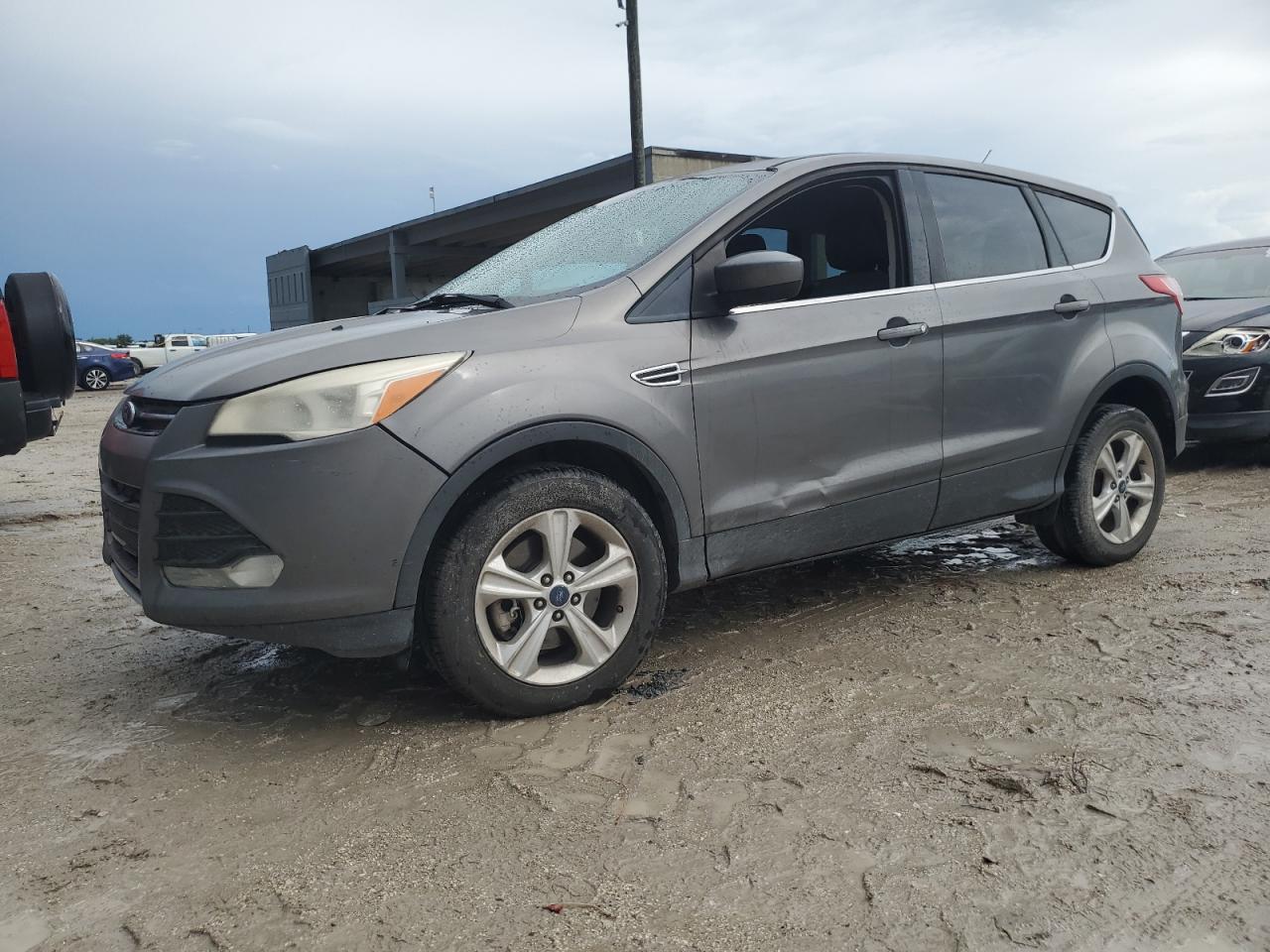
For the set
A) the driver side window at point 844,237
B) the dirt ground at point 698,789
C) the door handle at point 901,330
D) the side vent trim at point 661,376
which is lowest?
the dirt ground at point 698,789

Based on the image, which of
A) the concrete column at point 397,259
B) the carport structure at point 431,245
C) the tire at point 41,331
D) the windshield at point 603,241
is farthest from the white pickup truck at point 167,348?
the windshield at point 603,241

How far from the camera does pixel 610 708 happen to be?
3248mm

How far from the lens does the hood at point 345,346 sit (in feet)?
9.47

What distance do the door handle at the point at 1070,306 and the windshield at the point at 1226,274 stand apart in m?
4.80

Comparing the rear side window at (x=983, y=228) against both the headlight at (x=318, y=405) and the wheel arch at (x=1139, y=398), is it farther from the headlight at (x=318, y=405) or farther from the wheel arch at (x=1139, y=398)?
the headlight at (x=318, y=405)

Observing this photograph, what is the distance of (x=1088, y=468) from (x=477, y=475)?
2844mm

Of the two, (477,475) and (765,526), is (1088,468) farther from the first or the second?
(477,475)

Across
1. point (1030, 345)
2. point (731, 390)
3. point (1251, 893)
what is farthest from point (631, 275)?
point (1251, 893)

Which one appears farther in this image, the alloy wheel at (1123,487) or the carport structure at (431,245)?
the carport structure at (431,245)

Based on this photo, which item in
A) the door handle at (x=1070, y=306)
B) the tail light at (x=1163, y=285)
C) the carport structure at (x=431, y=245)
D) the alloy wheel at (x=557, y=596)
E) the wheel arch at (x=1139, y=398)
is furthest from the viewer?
the carport structure at (x=431, y=245)

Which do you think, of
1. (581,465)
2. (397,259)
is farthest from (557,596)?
(397,259)

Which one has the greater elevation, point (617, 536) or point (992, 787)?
point (617, 536)

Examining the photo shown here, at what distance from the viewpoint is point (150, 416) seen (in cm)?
307

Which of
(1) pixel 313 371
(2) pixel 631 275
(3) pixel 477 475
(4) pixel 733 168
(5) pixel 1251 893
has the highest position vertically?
(4) pixel 733 168
